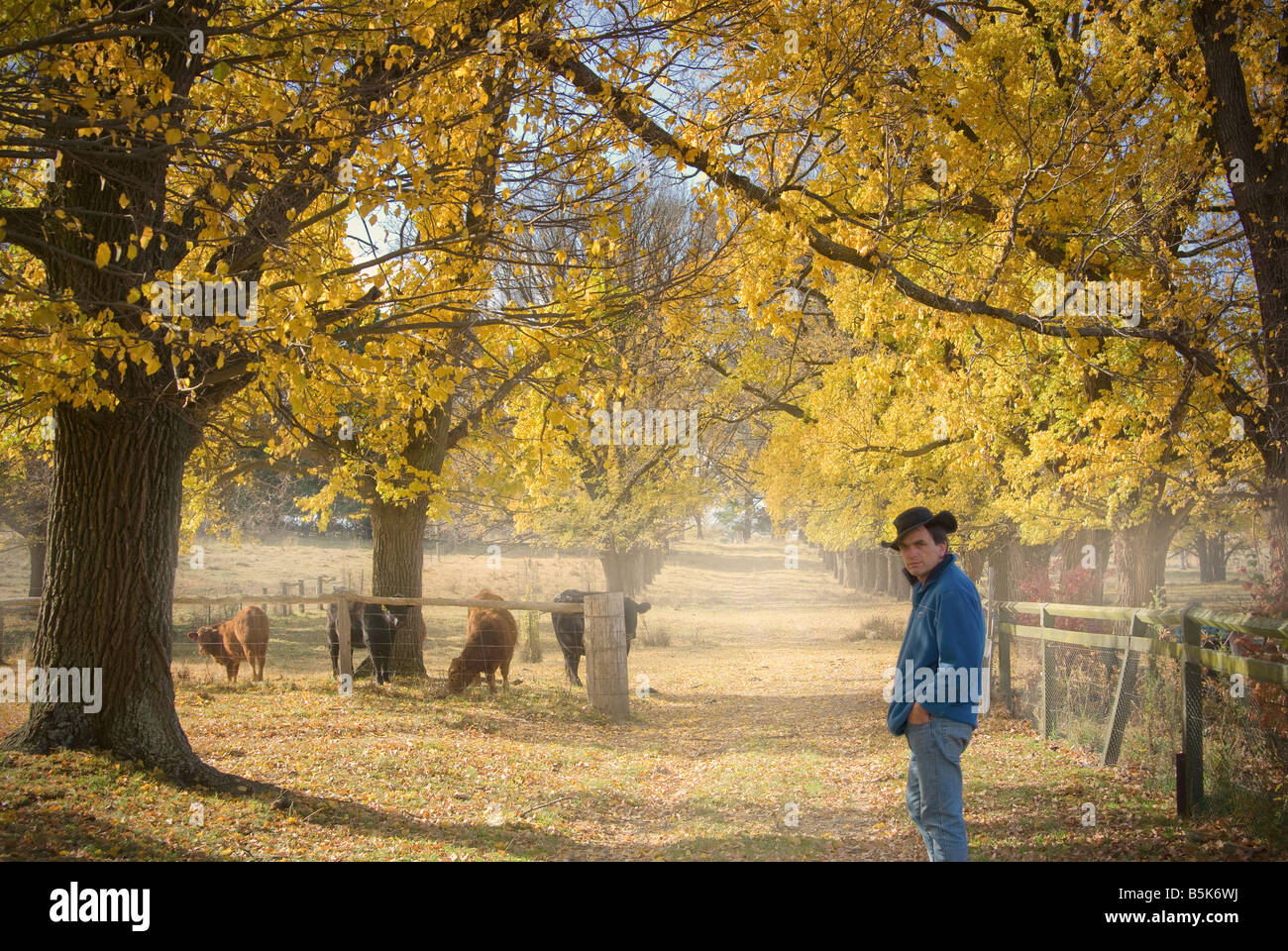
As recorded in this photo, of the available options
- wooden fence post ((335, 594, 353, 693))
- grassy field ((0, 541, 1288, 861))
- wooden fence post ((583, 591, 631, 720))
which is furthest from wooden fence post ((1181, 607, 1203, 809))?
wooden fence post ((335, 594, 353, 693))

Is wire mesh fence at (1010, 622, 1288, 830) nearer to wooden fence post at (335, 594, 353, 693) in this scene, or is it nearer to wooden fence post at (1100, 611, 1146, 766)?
wooden fence post at (1100, 611, 1146, 766)

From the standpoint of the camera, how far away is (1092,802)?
724 cm

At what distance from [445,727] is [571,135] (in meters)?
6.64

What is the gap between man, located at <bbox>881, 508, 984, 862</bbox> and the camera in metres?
4.59

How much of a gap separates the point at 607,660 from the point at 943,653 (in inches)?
313

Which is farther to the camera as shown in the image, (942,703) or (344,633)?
(344,633)

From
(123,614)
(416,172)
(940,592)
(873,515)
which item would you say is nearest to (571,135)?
(416,172)

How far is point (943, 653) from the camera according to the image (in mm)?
4629

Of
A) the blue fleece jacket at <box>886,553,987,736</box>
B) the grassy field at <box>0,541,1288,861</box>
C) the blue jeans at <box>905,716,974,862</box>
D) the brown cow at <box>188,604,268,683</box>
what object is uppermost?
the blue fleece jacket at <box>886,553,987,736</box>

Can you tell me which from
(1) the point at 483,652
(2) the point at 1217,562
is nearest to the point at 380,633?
(1) the point at 483,652

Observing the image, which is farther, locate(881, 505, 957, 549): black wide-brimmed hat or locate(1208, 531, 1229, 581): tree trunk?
locate(1208, 531, 1229, 581): tree trunk

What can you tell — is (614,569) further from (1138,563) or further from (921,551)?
(921,551)

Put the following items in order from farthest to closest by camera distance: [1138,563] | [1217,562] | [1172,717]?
[1217,562] < [1138,563] < [1172,717]
